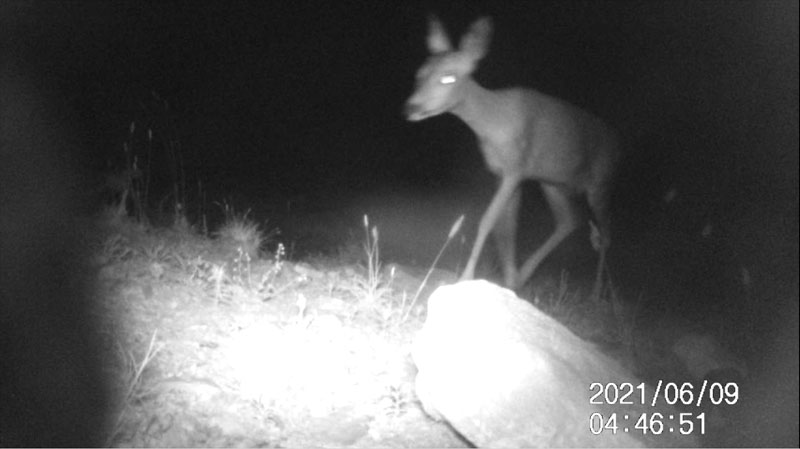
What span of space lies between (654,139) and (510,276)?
5234 mm

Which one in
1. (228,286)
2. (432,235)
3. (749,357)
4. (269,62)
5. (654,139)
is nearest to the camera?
(228,286)

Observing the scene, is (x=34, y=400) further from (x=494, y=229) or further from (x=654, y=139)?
(x=654, y=139)

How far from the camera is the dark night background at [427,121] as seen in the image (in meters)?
9.60

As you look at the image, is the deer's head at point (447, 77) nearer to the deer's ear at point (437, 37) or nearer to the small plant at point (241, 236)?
the deer's ear at point (437, 37)

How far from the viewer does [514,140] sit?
808 centimetres

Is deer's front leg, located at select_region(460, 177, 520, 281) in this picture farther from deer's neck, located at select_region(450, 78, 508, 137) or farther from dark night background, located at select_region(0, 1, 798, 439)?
dark night background, located at select_region(0, 1, 798, 439)

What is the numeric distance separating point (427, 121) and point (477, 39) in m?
6.78

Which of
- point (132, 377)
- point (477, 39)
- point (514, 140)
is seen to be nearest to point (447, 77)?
point (477, 39)

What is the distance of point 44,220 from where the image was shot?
616 centimetres

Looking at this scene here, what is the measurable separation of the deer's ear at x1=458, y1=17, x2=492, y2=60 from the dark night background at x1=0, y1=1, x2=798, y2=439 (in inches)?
91.2

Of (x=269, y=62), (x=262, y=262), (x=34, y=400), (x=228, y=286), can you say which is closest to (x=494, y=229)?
(x=262, y=262)

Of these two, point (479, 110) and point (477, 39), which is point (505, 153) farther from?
point (477, 39)

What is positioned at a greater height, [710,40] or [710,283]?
[710,40]

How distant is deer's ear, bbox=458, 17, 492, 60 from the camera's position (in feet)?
25.8
